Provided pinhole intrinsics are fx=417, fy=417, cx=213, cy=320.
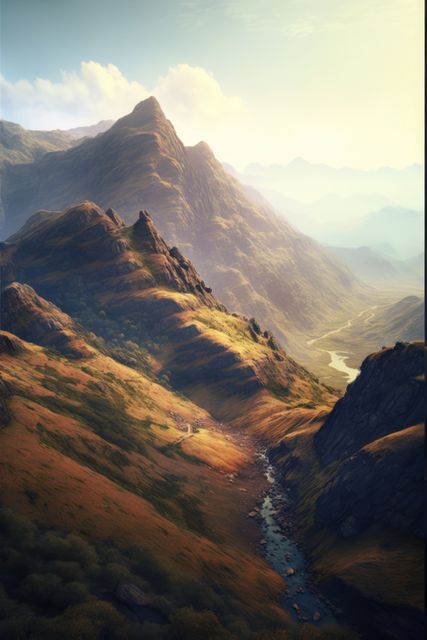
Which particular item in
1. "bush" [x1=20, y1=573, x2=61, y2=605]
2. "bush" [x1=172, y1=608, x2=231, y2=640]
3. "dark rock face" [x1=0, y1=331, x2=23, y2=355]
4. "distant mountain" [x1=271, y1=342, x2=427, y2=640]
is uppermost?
"distant mountain" [x1=271, y1=342, x2=427, y2=640]

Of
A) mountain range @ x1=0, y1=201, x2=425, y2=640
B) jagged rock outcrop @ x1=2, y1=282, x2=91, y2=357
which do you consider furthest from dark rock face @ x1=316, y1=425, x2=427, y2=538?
jagged rock outcrop @ x1=2, y1=282, x2=91, y2=357

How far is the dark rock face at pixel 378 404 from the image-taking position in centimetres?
8381

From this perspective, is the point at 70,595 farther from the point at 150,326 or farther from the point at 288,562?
the point at 150,326

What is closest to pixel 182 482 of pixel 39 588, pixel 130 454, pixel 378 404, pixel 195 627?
pixel 130 454

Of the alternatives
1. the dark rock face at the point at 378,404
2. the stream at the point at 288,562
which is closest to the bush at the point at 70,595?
the stream at the point at 288,562

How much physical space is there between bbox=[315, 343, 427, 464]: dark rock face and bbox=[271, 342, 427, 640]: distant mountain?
226 mm

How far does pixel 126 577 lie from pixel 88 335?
122 m

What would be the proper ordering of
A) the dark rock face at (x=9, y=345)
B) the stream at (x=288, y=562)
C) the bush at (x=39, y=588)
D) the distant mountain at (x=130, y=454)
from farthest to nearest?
the dark rock face at (x=9, y=345) → the stream at (x=288, y=562) → the distant mountain at (x=130, y=454) → the bush at (x=39, y=588)

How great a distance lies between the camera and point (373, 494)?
7188cm

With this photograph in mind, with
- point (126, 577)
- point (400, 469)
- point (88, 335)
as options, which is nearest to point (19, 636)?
point (126, 577)

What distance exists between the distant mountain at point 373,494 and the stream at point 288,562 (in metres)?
2.77

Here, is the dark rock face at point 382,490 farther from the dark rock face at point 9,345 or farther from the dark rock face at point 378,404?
the dark rock face at point 9,345

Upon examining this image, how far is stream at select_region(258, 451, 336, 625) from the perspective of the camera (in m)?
60.4

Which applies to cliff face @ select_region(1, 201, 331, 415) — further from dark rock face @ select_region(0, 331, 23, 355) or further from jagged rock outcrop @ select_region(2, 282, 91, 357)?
dark rock face @ select_region(0, 331, 23, 355)
